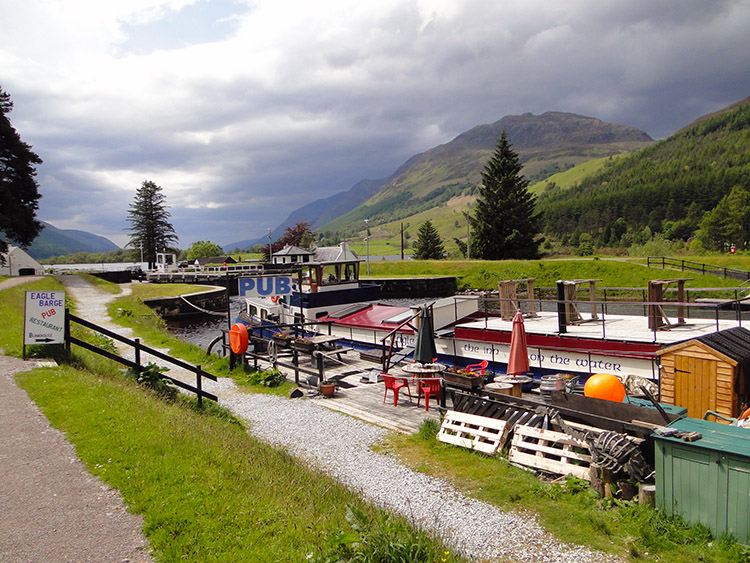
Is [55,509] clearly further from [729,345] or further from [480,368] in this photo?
[729,345]

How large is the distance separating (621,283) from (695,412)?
45.7 meters

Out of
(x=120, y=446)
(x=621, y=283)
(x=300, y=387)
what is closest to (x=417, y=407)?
(x=300, y=387)

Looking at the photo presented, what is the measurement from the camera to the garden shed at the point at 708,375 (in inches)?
349

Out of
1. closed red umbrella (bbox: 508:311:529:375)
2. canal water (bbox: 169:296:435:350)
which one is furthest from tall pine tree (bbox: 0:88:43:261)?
closed red umbrella (bbox: 508:311:529:375)

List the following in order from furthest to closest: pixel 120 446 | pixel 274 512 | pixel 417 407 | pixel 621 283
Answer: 1. pixel 621 283
2. pixel 417 407
3. pixel 120 446
4. pixel 274 512

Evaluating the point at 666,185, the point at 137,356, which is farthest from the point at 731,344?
the point at 666,185

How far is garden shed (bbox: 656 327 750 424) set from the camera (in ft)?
29.1

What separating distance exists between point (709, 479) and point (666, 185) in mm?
142721

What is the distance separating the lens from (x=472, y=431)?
30.9 ft

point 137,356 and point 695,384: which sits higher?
point 137,356

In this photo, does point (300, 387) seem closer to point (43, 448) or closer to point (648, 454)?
point (43, 448)

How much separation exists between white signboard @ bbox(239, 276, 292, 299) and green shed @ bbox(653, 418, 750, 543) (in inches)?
551

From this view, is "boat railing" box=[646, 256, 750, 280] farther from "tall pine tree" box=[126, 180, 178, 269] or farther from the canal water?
"tall pine tree" box=[126, 180, 178, 269]

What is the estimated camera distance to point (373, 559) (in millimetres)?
4449
